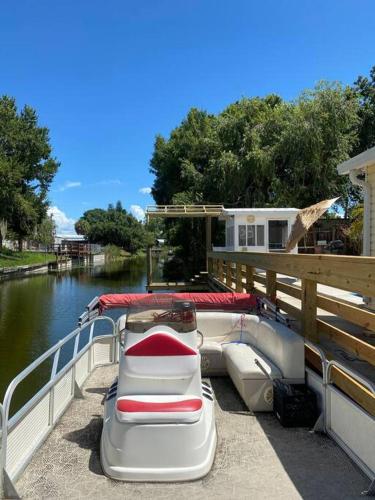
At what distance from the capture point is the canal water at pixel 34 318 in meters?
12.4

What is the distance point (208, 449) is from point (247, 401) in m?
1.35

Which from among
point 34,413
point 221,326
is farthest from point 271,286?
point 34,413

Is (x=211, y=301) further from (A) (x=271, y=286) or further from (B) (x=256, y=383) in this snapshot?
(B) (x=256, y=383)

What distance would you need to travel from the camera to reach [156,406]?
3.47 meters

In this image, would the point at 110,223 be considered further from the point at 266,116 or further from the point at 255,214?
the point at 255,214

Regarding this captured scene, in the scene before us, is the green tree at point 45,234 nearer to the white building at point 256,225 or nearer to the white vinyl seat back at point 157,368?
the white building at point 256,225

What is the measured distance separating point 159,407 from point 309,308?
2.51 m

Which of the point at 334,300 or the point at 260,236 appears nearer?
the point at 334,300

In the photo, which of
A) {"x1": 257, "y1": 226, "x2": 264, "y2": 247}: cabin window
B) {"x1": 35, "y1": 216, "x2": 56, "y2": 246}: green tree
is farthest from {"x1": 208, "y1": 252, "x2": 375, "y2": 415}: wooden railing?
{"x1": 35, "y1": 216, "x2": 56, "y2": 246}: green tree

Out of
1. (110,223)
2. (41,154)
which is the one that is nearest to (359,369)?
(41,154)

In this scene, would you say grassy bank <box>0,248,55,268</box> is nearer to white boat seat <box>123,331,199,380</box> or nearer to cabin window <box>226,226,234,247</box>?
cabin window <box>226,226,234,247</box>

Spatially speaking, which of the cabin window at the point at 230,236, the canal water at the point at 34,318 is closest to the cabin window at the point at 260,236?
the cabin window at the point at 230,236

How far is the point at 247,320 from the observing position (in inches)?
248

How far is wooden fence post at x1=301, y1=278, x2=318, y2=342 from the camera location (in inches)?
208
